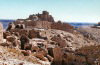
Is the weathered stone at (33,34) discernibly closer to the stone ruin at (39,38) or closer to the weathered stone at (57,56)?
the stone ruin at (39,38)

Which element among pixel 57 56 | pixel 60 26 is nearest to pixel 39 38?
pixel 57 56

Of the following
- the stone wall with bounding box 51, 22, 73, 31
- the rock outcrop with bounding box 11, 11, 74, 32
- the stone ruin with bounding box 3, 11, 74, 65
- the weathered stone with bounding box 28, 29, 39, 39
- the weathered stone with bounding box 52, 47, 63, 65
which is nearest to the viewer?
the weathered stone with bounding box 52, 47, 63, 65

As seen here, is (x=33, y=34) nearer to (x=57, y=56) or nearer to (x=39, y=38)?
(x=39, y=38)

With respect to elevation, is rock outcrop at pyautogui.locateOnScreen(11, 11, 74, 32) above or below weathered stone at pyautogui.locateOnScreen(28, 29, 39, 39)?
above

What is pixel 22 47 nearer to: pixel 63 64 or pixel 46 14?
pixel 63 64

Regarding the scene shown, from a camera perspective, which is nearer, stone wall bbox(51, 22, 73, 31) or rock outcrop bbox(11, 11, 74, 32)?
rock outcrop bbox(11, 11, 74, 32)

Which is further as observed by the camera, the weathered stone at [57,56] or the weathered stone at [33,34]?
the weathered stone at [33,34]

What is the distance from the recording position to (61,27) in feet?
143

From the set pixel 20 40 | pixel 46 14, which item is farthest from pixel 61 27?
pixel 20 40

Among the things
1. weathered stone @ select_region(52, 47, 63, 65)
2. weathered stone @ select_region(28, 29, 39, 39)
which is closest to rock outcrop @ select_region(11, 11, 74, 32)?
weathered stone @ select_region(28, 29, 39, 39)

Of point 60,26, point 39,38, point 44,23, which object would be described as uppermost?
point 44,23

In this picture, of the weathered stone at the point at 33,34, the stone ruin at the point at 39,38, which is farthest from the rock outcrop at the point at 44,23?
the weathered stone at the point at 33,34

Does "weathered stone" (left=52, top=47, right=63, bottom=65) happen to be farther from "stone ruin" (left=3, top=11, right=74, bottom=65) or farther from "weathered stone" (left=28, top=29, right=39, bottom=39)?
"weathered stone" (left=28, top=29, right=39, bottom=39)

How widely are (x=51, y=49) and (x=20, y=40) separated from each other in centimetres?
291
